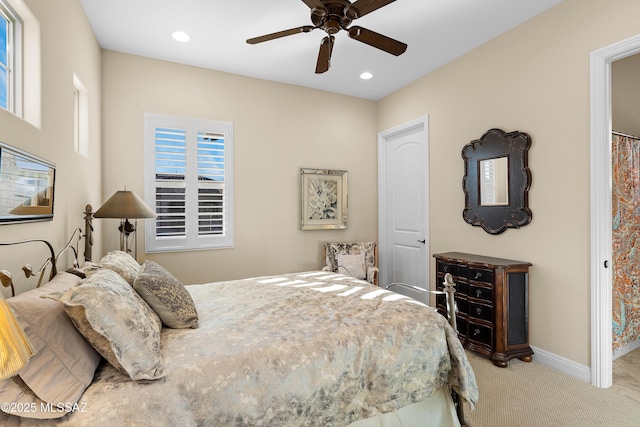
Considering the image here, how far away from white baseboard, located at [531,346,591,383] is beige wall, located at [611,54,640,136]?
211 cm

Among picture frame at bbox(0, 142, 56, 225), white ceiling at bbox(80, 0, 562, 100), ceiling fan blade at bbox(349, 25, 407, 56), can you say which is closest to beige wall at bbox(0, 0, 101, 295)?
picture frame at bbox(0, 142, 56, 225)

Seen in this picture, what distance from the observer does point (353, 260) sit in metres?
4.20

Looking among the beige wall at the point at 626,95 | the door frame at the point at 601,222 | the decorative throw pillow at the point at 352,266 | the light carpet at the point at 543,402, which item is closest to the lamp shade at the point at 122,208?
the decorative throw pillow at the point at 352,266

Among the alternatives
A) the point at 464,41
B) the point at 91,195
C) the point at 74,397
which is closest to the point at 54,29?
the point at 91,195

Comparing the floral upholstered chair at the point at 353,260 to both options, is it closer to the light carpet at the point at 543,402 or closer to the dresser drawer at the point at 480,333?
the dresser drawer at the point at 480,333

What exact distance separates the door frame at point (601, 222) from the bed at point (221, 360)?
4.56 feet

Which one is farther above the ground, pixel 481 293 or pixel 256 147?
pixel 256 147

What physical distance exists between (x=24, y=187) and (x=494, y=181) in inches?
139

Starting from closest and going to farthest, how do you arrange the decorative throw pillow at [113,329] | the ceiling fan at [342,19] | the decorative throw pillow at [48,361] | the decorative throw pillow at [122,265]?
the decorative throw pillow at [48,361]
the decorative throw pillow at [113,329]
the decorative throw pillow at [122,265]
the ceiling fan at [342,19]

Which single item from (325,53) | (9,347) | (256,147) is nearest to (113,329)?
(9,347)

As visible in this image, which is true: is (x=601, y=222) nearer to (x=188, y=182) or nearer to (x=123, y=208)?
(x=123, y=208)

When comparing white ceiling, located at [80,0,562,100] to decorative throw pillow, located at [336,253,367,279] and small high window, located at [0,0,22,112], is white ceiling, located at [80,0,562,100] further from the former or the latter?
decorative throw pillow, located at [336,253,367,279]

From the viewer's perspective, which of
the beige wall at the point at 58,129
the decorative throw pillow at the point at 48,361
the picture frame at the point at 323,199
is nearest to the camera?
the decorative throw pillow at the point at 48,361

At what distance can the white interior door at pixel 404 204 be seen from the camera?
4.14 meters
